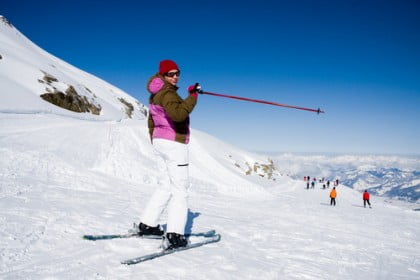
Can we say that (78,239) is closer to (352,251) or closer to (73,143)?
(352,251)

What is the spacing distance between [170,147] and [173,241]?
127cm

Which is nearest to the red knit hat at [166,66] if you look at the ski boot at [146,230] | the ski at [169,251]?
the ski boot at [146,230]

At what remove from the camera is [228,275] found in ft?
11.2

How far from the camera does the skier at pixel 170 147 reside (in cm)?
404

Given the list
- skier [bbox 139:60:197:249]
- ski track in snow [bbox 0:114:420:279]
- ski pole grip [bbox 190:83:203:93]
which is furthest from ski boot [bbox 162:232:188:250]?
ski pole grip [bbox 190:83:203:93]

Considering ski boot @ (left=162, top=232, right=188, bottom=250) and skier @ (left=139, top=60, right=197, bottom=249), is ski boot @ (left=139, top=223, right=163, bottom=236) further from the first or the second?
ski boot @ (left=162, top=232, right=188, bottom=250)

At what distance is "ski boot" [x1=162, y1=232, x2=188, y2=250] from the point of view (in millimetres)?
3951

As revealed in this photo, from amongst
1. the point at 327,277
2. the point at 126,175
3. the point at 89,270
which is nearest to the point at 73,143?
the point at 126,175

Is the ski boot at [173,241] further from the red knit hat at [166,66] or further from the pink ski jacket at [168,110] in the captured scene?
the red knit hat at [166,66]

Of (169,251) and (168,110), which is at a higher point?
(168,110)

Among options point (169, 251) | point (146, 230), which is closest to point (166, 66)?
point (146, 230)

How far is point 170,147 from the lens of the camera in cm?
420

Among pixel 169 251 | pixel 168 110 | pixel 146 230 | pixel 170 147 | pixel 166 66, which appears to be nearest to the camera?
pixel 169 251

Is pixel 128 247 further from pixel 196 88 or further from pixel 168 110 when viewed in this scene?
pixel 196 88
